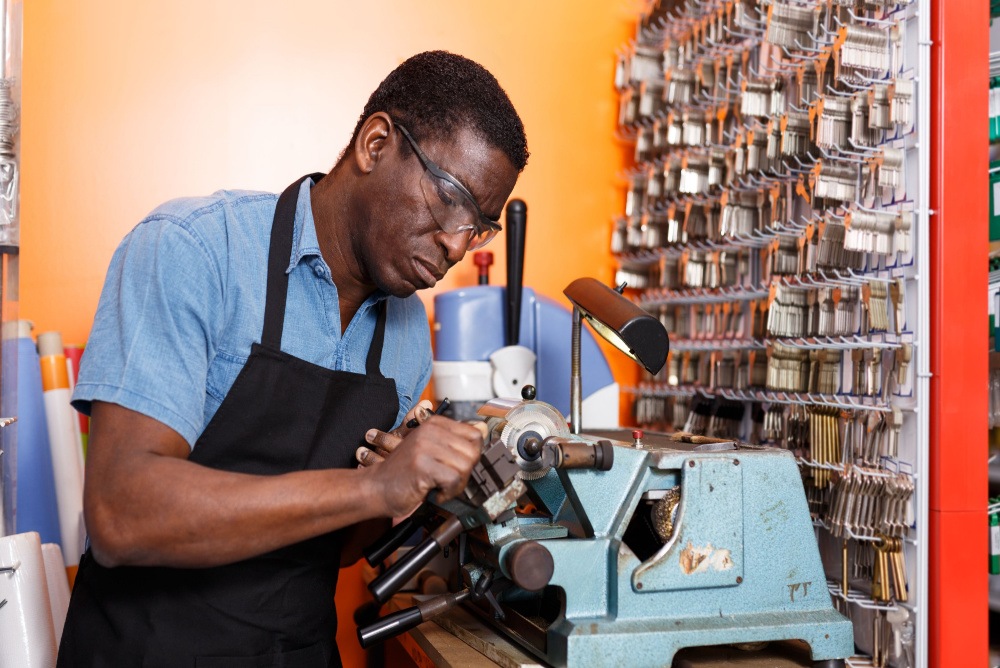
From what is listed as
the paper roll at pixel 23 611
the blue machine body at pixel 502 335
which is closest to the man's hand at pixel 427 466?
the paper roll at pixel 23 611

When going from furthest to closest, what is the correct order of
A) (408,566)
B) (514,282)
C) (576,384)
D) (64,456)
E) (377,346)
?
(514,282) < (64,456) < (576,384) < (377,346) < (408,566)

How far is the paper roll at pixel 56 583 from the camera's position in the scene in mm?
2107

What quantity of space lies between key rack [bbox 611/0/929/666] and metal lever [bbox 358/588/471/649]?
981 mm

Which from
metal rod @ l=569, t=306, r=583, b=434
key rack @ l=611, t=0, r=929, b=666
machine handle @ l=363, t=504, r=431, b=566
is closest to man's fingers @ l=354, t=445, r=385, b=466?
machine handle @ l=363, t=504, r=431, b=566

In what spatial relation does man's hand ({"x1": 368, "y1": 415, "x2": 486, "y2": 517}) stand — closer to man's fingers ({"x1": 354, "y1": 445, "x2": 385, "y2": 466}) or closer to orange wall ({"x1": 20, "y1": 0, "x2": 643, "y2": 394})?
man's fingers ({"x1": 354, "y1": 445, "x2": 385, "y2": 466})

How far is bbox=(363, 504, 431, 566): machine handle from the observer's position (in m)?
1.62

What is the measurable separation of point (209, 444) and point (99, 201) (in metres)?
1.63

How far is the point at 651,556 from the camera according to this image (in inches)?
59.7

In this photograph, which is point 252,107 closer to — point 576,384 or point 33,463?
point 33,463

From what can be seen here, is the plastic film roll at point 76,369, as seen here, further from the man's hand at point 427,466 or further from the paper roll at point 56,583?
the man's hand at point 427,466

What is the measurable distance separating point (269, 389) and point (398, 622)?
42cm

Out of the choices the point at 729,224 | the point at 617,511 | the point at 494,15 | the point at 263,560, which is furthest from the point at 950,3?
the point at 263,560

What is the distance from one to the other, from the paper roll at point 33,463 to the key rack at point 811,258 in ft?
5.71

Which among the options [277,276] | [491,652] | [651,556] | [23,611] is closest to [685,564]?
[651,556]
